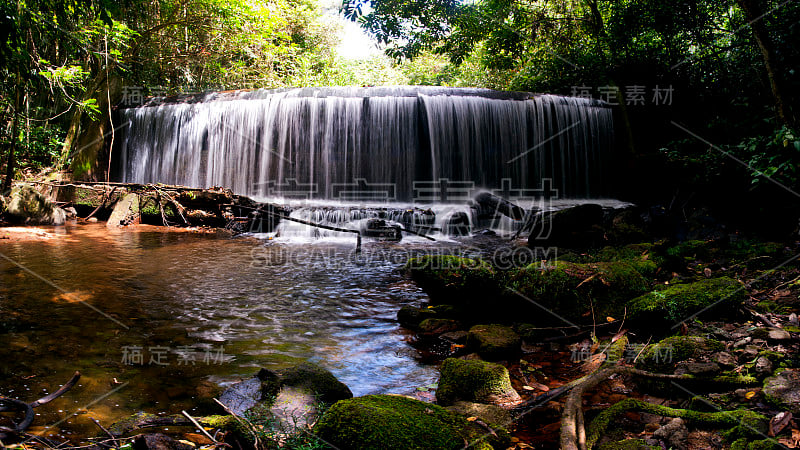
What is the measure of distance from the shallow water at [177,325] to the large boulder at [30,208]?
8.38 ft

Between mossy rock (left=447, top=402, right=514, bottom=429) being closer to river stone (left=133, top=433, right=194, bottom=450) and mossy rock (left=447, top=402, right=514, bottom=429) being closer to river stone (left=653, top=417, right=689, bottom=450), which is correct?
river stone (left=653, top=417, right=689, bottom=450)

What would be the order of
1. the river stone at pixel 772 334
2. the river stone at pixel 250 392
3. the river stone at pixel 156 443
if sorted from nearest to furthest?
the river stone at pixel 156 443 < the river stone at pixel 250 392 < the river stone at pixel 772 334

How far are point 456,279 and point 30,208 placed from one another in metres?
9.70

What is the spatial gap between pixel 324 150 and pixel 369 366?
10.1m

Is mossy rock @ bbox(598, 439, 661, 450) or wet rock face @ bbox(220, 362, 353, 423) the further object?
wet rock face @ bbox(220, 362, 353, 423)

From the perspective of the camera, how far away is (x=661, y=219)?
8320 mm

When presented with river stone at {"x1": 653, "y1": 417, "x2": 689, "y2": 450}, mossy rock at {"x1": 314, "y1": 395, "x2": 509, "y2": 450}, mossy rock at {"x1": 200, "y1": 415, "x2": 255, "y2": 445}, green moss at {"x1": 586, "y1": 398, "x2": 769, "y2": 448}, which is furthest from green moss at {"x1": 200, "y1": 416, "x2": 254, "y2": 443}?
river stone at {"x1": 653, "y1": 417, "x2": 689, "y2": 450}

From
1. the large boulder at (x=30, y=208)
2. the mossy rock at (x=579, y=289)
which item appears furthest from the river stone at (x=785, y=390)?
the large boulder at (x=30, y=208)

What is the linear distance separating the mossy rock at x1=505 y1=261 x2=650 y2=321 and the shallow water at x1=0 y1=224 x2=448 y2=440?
1169 mm

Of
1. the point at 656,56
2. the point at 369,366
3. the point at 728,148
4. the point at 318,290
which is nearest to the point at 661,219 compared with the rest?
the point at 728,148

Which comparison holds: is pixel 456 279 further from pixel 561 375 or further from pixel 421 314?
pixel 561 375

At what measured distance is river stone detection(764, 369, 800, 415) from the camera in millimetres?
2107

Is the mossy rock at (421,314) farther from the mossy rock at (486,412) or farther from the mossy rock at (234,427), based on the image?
the mossy rock at (234,427)

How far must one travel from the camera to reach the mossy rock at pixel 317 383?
264cm
